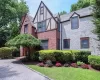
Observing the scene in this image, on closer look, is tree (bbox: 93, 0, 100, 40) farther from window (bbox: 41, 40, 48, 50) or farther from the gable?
window (bbox: 41, 40, 48, 50)

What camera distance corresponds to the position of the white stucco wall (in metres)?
20.8

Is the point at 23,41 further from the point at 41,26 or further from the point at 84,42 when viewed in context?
the point at 84,42

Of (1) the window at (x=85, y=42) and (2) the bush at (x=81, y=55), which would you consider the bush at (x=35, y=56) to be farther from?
(1) the window at (x=85, y=42)

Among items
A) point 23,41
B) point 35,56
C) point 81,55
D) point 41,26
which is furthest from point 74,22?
point 23,41

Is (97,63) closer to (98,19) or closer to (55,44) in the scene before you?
(98,19)

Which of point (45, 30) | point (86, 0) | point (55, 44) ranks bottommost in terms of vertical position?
point (55, 44)

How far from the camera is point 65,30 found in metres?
24.7

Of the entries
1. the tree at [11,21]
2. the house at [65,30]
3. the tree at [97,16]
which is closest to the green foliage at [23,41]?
the house at [65,30]

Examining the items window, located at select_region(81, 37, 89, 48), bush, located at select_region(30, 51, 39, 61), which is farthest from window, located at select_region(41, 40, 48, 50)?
window, located at select_region(81, 37, 89, 48)

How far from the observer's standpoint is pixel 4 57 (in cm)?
2875

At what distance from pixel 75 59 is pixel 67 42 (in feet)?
15.3

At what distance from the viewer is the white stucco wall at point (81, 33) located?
→ 20797 mm

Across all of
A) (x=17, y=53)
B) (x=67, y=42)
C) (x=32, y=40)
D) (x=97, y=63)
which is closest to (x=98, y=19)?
(x=97, y=63)

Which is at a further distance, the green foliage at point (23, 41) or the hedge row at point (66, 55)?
the green foliage at point (23, 41)
